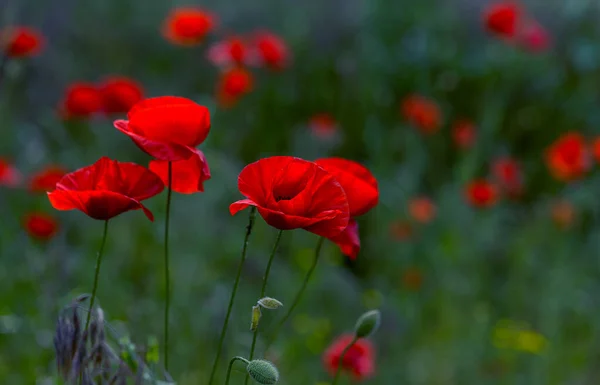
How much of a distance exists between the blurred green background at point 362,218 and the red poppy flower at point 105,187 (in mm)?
446

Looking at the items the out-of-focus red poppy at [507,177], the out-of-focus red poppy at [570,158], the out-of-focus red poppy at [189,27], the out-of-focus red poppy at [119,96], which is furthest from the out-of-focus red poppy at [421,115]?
the out-of-focus red poppy at [119,96]

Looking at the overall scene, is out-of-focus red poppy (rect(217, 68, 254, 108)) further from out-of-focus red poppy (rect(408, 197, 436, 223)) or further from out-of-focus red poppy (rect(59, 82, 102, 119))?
out-of-focus red poppy (rect(408, 197, 436, 223))

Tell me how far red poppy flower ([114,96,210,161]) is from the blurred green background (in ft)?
1.74

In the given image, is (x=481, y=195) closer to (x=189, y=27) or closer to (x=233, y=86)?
(x=233, y=86)

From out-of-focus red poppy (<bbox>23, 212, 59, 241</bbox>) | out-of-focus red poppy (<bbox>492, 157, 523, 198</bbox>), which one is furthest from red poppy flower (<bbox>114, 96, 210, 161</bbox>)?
out-of-focus red poppy (<bbox>492, 157, 523, 198</bbox>)

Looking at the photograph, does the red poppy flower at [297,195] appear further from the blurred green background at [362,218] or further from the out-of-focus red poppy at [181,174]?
the blurred green background at [362,218]

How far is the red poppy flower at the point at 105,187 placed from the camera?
928mm

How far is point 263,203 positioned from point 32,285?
5.33 ft

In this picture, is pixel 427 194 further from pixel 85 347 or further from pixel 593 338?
pixel 85 347

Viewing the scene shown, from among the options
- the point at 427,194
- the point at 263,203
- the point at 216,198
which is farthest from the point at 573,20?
the point at 263,203

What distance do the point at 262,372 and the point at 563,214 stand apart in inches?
108

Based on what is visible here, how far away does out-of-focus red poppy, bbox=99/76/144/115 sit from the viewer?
242cm

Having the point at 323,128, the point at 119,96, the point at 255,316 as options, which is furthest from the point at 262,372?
the point at 323,128

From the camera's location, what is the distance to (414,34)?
466 cm
